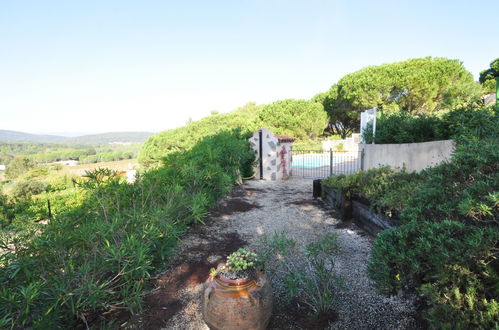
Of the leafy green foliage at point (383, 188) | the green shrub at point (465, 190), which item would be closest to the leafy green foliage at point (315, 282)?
the green shrub at point (465, 190)

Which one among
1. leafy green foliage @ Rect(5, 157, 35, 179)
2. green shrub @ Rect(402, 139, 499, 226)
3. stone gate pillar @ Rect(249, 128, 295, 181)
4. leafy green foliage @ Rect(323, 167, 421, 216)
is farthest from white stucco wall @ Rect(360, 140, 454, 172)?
leafy green foliage @ Rect(5, 157, 35, 179)

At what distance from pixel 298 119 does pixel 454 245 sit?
27.7m

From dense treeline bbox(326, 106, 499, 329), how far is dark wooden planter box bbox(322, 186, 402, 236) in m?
1.91

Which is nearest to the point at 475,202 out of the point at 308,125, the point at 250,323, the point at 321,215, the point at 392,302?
the point at 392,302

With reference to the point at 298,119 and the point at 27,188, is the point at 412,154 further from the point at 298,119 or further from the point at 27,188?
the point at 298,119

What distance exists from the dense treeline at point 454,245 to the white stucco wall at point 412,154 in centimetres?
242

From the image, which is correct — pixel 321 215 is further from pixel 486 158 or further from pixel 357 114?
pixel 357 114

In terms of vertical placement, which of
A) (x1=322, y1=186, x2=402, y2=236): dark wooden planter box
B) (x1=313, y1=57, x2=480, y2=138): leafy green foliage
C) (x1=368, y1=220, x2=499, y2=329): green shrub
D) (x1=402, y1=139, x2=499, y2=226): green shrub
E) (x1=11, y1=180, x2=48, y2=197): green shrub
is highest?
(x1=313, y1=57, x2=480, y2=138): leafy green foliage

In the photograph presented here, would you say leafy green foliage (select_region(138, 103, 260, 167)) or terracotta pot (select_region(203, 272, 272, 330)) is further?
leafy green foliage (select_region(138, 103, 260, 167))

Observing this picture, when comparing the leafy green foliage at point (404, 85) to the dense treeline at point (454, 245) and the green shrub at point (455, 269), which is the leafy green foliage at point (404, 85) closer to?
the dense treeline at point (454, 245)

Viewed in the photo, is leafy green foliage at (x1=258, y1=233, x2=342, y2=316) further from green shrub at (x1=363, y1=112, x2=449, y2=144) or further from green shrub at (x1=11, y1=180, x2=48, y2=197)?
green shrub at (x1=11, y1=180, x2=48, y2=197)

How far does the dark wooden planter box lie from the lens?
4.21 meters

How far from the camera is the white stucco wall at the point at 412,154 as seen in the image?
5132 millimetres

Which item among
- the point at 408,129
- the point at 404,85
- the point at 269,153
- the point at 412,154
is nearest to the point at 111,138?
Answer: the point at 404,85
